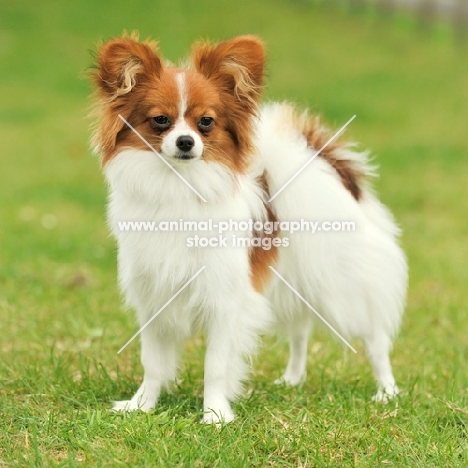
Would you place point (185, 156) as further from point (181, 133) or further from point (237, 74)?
point (237, 74)

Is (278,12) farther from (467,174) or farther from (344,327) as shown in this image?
(344,327)

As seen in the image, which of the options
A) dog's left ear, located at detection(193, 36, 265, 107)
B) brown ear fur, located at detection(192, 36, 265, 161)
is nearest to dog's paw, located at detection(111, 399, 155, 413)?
brown ear fur, located at detection(192, 36, 265, 161)

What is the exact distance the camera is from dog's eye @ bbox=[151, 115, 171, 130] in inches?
144

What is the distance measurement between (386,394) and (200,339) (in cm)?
156

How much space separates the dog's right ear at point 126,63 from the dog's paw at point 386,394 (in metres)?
2.06

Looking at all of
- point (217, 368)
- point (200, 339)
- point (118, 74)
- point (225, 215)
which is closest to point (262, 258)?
point (225, 215)

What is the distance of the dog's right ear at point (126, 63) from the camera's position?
3701 mm

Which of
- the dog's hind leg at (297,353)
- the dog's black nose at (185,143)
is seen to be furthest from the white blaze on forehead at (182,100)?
the dog's hind leg at (297,353)

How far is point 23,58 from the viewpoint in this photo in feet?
54.6

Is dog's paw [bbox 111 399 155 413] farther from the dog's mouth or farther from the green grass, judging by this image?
the dog's mouth

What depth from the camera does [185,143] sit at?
356 cm

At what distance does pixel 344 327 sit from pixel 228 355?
83cm

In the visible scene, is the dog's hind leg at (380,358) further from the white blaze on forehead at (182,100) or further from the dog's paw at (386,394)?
the white blaze on forehead at (182,100)

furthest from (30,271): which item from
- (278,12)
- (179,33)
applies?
(278,12)
